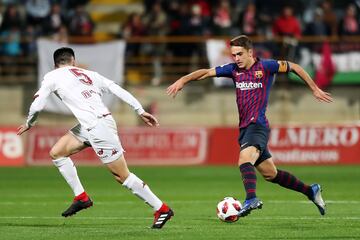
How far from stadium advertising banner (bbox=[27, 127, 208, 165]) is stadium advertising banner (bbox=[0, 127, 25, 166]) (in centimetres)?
47

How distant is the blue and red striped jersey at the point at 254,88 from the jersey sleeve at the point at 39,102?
235 cm

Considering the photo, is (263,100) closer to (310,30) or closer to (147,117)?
(147,117)

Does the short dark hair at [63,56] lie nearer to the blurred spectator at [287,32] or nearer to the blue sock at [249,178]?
the blue sock at [249,178]

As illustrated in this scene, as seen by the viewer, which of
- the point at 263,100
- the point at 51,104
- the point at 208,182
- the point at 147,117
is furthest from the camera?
the point at 51,104

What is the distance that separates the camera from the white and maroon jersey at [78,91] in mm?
12164

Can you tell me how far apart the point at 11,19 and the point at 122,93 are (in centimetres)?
1714

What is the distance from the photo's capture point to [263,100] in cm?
1269

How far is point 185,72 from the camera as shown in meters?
28.8

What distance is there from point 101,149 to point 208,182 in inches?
349

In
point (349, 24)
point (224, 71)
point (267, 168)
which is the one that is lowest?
point (349, 24)

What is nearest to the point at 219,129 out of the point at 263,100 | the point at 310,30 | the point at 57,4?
the point at 310,30

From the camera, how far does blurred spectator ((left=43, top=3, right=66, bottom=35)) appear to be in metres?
28.5

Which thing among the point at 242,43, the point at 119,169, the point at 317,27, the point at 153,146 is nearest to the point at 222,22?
the point at 317,27

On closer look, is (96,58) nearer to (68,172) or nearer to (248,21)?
(248,21)
